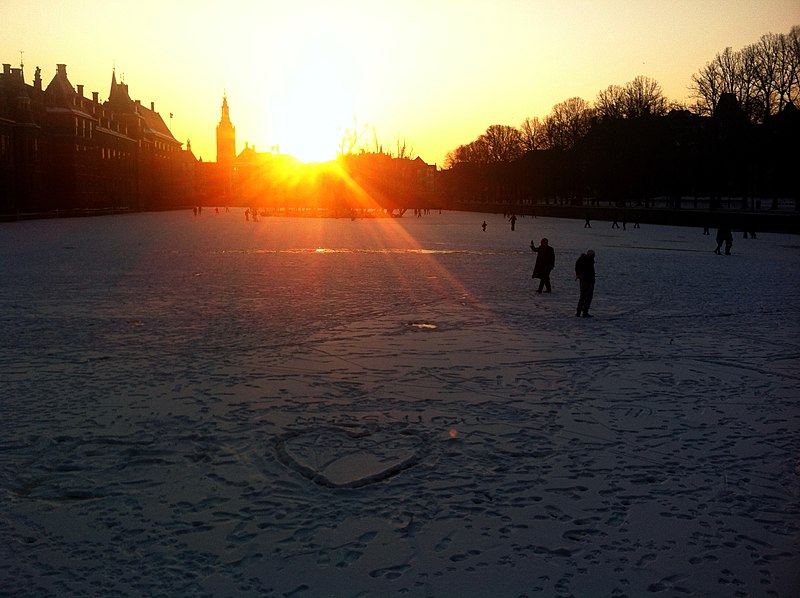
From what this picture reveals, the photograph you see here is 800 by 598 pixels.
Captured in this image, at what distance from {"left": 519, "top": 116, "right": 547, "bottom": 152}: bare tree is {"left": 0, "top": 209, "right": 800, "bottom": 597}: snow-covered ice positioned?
3581 inches

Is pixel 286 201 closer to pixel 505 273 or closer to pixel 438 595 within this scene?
pixel 505 273

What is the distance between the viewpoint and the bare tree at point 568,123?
295 ft

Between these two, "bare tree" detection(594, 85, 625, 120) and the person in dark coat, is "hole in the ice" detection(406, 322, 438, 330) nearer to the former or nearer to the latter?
the person in dark coat

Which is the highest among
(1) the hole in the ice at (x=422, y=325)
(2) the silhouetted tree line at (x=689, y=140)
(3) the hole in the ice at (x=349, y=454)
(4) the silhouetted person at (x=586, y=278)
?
(2) the silhouetted tree line at (x=689, y=140)

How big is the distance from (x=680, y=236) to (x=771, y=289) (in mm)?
25144

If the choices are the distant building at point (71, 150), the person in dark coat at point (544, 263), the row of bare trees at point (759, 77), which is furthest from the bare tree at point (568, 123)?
the person in dark coat at point (544, 263)

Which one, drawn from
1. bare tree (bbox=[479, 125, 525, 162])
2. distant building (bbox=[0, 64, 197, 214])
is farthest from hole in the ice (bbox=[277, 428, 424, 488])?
bare tree (bbox=[479, 125, 525, 162])

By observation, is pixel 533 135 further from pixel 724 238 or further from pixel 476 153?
pixel 724 238

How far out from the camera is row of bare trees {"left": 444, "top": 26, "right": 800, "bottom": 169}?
5609cm

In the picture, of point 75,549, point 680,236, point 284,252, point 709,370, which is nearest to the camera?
point 75,549


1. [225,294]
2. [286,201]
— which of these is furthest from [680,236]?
[286,201]

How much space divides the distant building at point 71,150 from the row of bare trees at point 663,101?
168 ft

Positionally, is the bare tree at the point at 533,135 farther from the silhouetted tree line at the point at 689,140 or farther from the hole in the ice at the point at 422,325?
the hole in the ice at the point at 422,325

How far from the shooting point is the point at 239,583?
471 centimetres
